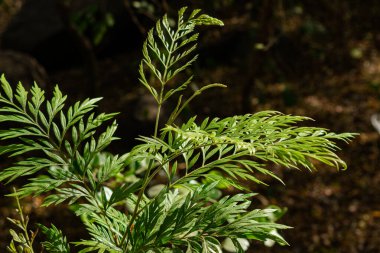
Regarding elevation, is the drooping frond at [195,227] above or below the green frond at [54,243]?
above

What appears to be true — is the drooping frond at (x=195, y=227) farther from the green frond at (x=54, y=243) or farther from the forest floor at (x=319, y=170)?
the forest floor at (x=319, y=170)

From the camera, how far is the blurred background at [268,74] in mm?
5191

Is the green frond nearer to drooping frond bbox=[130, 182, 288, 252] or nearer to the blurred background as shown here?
drooping frond bbox=[130, 182, 288, 252]

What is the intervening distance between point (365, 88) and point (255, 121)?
5954mm

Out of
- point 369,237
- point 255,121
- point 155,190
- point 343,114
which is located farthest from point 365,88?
point 255,121

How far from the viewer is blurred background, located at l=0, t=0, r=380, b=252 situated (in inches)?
204

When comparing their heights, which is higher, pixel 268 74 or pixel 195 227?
pixel 195 227

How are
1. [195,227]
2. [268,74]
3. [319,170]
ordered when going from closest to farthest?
[195,227] → [319,170] → [268,74]

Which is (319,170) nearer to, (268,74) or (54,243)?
(268,74)

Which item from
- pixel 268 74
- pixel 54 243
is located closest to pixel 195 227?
pixel 54 243

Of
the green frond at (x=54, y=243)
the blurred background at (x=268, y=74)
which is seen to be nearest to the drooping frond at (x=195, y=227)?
the green frond at (x=54, y=243)

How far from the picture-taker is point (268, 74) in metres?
7.53

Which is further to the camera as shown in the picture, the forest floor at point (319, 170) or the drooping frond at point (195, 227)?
the forest floor at point (319, 170)

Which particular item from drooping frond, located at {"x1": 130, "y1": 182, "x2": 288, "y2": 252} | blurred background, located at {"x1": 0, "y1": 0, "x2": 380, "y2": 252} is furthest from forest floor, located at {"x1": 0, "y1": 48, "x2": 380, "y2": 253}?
drooping frond, located at {"x1": 130, "y1": 182, "x2": 288, "y2": 252}
